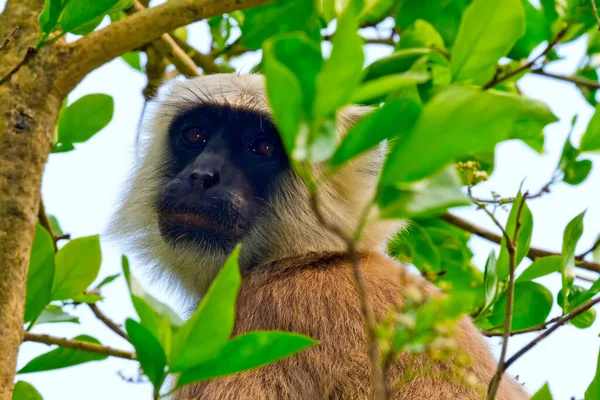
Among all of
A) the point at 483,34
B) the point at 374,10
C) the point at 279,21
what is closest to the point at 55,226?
the point at 279,21

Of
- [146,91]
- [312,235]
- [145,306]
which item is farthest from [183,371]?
[146,91]

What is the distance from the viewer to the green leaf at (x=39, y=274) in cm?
350

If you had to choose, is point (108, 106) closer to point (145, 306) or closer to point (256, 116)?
point (256, 116)

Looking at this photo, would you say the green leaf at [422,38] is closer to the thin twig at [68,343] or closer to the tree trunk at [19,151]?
the tree trunk at [19,151]

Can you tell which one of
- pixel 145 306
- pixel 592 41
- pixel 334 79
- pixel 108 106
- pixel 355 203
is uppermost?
pixel 334 79

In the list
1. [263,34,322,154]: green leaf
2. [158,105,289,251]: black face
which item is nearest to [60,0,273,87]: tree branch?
[158,105,289,251]: black face

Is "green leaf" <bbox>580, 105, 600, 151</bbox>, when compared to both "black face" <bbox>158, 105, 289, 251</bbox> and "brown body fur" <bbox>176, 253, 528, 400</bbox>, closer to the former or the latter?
"brown body fur" <bbox>176, 253, 528, 400</bbox>

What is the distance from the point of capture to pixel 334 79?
5.35ft

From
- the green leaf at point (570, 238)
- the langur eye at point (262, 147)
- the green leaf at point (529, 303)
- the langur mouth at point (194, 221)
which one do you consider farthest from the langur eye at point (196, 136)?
the green leaf at point (570, 238)

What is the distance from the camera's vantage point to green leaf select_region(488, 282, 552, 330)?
4285 millimetres

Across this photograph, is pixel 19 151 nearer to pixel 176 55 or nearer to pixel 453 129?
pixel 453 129

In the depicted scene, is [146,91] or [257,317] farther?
[146,91]

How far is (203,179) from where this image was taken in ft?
16.0

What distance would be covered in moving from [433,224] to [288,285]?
1.73 metres
